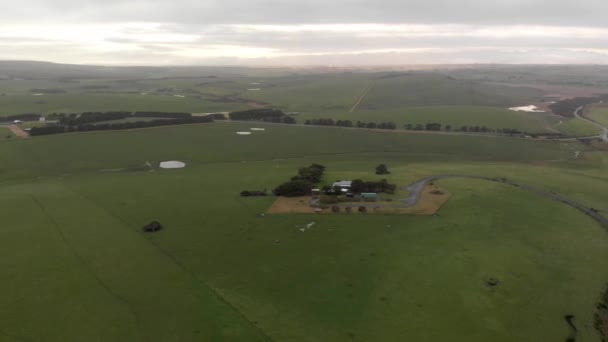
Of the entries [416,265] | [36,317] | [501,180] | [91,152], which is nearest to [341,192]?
[416,265]

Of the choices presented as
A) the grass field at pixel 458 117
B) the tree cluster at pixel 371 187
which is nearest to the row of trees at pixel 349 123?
the grass field at pixel 458 117

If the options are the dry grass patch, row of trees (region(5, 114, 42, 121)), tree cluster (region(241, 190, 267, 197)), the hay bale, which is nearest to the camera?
the hay bale

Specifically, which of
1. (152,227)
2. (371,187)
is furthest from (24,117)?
(371,187)

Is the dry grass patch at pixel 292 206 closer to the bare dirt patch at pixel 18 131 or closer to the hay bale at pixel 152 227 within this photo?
the hay bale at pixel 152 227

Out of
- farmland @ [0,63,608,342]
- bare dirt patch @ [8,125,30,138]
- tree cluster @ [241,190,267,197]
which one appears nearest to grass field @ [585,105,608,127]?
farmland @ [0,63,608,342]

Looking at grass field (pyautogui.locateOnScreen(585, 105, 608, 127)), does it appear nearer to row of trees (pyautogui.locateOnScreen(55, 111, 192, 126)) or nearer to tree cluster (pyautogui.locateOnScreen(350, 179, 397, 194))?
tree cluster (pyautogui.locateOnScreen(350, 179, 397, 194))

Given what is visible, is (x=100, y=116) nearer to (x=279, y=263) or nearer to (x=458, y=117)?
(x=279, y=263)
